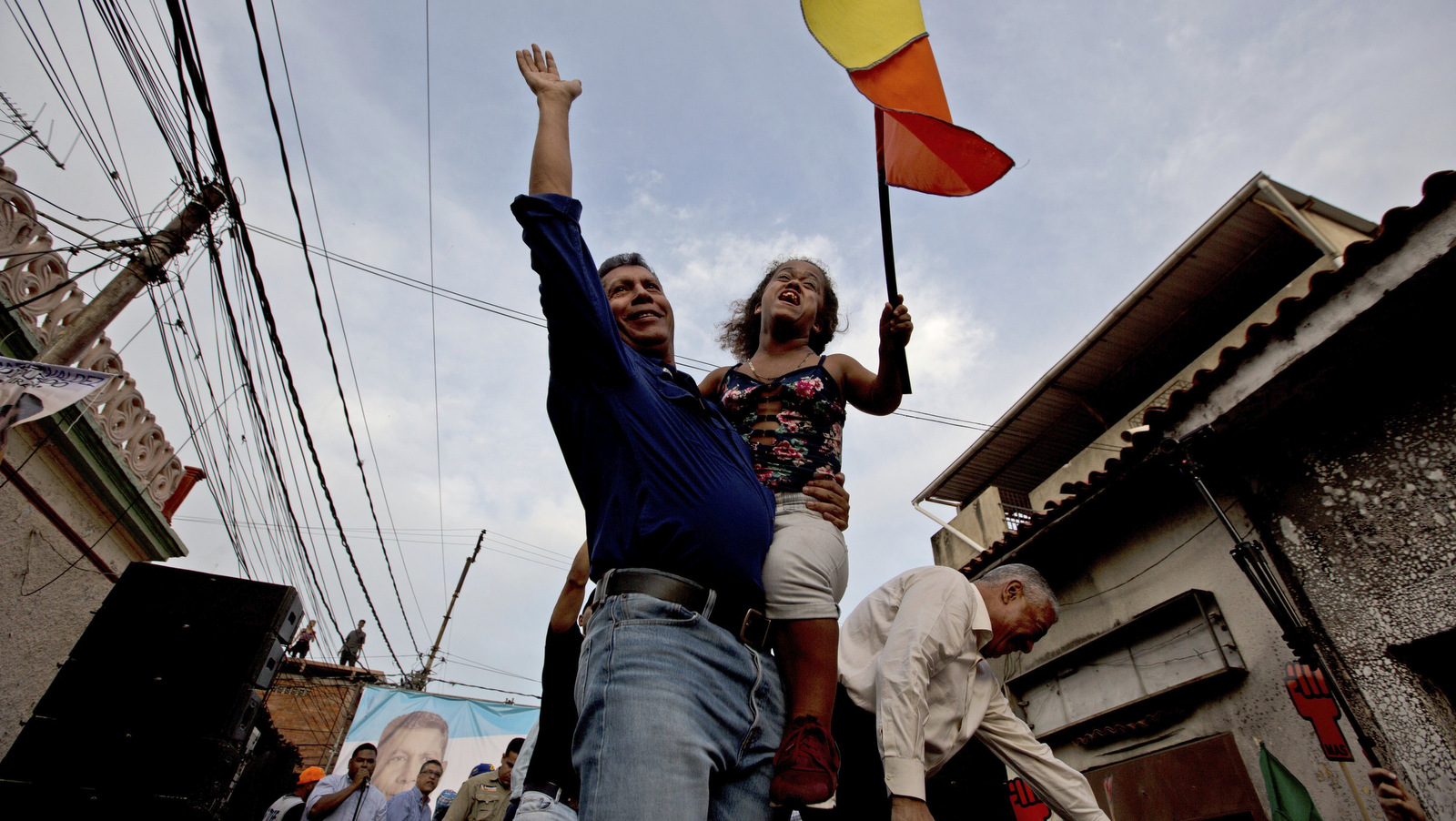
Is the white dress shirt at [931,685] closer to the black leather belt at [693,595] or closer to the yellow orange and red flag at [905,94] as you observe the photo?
the black leather belt at [693,595]

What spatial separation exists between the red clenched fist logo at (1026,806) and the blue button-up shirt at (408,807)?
6381 mm

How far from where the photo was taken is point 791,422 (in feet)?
6.54

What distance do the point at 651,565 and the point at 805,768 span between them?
0.42 metres

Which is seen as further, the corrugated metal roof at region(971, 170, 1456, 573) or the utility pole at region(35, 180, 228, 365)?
the utility pole at region(35, 180, 228, 365)

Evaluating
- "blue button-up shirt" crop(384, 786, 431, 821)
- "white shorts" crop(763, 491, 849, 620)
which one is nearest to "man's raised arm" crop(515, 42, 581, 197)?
"white shorts" crop(763, 491, 849, 620)

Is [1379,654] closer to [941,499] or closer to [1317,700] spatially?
[1317,700]

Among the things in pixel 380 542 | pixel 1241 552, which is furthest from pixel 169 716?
pixel 1241 552

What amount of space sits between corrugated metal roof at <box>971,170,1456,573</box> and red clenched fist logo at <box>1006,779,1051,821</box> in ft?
9.24

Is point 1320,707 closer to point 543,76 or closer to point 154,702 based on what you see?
point 543,76

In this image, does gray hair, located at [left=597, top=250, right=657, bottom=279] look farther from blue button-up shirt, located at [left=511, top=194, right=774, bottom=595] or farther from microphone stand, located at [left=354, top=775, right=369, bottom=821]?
microphone stand, located at [left=354, top=775, right=369, bottom=821]

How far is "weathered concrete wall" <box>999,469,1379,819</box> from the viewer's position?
5562 mm

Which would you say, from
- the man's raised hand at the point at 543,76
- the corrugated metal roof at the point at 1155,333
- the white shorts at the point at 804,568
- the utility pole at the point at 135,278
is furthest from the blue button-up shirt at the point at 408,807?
the corrugated metal roof at the point at 1155,333

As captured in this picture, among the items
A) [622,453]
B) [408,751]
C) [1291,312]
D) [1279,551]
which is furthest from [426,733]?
[1291,312]

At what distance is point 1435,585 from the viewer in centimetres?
451
